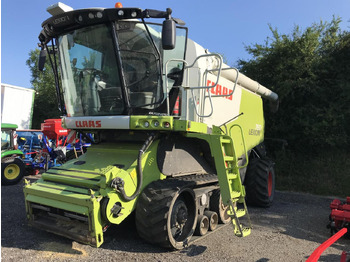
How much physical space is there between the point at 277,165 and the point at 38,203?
7483mm

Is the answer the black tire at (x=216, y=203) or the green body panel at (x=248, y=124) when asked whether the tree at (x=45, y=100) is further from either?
the black tire at (x=216, y=203)

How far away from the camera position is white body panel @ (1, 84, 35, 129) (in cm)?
1340

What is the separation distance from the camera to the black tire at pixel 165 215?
10.3 feet

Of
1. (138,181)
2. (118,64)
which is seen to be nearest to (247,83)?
(118,64)

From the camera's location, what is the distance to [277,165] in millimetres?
9000

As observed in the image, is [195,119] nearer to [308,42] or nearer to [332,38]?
[308,42]

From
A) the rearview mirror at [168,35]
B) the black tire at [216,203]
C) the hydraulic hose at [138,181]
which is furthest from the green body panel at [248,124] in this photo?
the rearview mirror at [168,35]

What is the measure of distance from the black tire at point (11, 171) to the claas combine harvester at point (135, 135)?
4.36 metres

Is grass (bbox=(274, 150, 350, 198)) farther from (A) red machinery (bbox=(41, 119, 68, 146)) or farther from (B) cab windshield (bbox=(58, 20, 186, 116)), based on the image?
(A) red machinery (bbox=(41, 119, 68, 146))

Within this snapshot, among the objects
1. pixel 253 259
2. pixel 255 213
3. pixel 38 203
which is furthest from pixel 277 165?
pixel 38 203

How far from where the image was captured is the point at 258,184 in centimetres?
564

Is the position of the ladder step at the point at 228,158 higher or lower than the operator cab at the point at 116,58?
lower

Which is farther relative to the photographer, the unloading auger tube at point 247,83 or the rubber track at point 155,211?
the unloading auger tube at point 247,83

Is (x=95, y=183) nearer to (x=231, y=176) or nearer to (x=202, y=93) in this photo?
(x=231, y=176)
